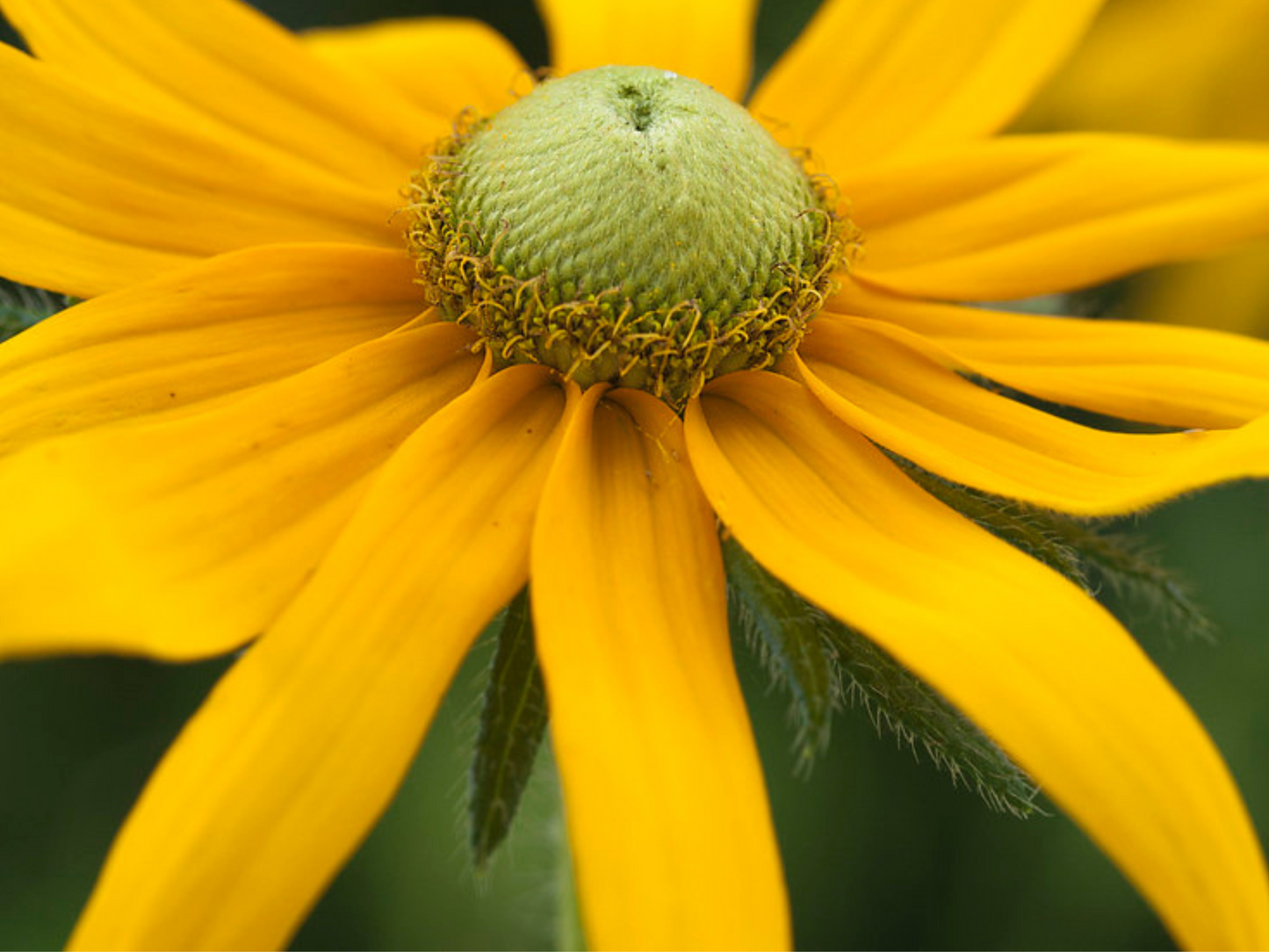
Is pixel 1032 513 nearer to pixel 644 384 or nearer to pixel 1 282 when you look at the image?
pixel 644 384

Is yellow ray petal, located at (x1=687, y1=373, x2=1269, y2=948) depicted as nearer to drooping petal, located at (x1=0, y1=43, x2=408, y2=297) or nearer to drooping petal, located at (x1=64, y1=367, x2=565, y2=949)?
drooping petal, located at (x1=64, y1=367, x2=565, y2=949)

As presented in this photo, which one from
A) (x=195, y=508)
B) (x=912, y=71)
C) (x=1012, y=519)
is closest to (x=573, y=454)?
(x=195, y=508)

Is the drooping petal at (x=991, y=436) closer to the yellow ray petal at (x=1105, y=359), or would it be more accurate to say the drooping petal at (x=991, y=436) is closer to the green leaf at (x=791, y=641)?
the yellow ray petal at (x=1105, y=359)

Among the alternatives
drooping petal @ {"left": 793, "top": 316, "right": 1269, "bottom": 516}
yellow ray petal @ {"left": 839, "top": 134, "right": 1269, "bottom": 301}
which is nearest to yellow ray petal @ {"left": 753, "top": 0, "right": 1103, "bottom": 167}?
yellow ray petal @ {"left": 839, "top": 134, "right": 1269, "bottom": 301}

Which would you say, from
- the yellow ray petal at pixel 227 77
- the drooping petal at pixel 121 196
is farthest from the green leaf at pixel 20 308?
the yellow ray petal at pixel 227 77

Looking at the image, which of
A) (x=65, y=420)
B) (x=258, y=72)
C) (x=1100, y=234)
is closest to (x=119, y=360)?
(x=65, y=420)

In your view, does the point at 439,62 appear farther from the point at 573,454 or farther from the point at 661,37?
the point at 573,454
